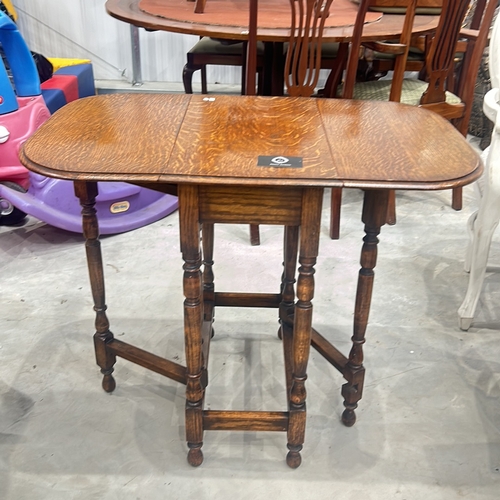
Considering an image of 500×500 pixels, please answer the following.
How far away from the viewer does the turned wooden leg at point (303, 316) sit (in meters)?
1.23

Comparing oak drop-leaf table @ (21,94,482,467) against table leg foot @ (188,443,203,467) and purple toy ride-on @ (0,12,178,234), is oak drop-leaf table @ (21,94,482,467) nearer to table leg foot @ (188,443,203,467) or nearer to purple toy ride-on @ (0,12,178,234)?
table leg foot @ (188,443,203,467)

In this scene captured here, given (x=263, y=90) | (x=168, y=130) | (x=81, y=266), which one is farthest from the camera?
(x=263, y=90)

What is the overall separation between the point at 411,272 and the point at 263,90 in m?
1.41

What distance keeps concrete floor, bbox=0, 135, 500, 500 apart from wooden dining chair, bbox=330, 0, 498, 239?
60 centimetres

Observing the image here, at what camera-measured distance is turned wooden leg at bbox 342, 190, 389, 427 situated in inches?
57.5

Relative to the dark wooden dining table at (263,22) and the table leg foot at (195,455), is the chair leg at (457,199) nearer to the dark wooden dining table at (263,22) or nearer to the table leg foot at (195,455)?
the dark wooden dining table at (263,22)

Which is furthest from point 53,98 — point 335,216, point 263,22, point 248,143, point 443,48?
point 248,143

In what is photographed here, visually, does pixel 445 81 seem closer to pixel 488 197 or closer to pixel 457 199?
pixel 457 199

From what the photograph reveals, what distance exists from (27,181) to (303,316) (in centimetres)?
177

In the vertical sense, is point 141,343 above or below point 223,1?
below

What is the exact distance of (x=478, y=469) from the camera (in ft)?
5.19

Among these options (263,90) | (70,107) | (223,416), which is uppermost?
(70,107)

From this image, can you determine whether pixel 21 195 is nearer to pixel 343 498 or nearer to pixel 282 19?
pixel 282 19

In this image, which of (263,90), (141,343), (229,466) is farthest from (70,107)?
(263,90)
